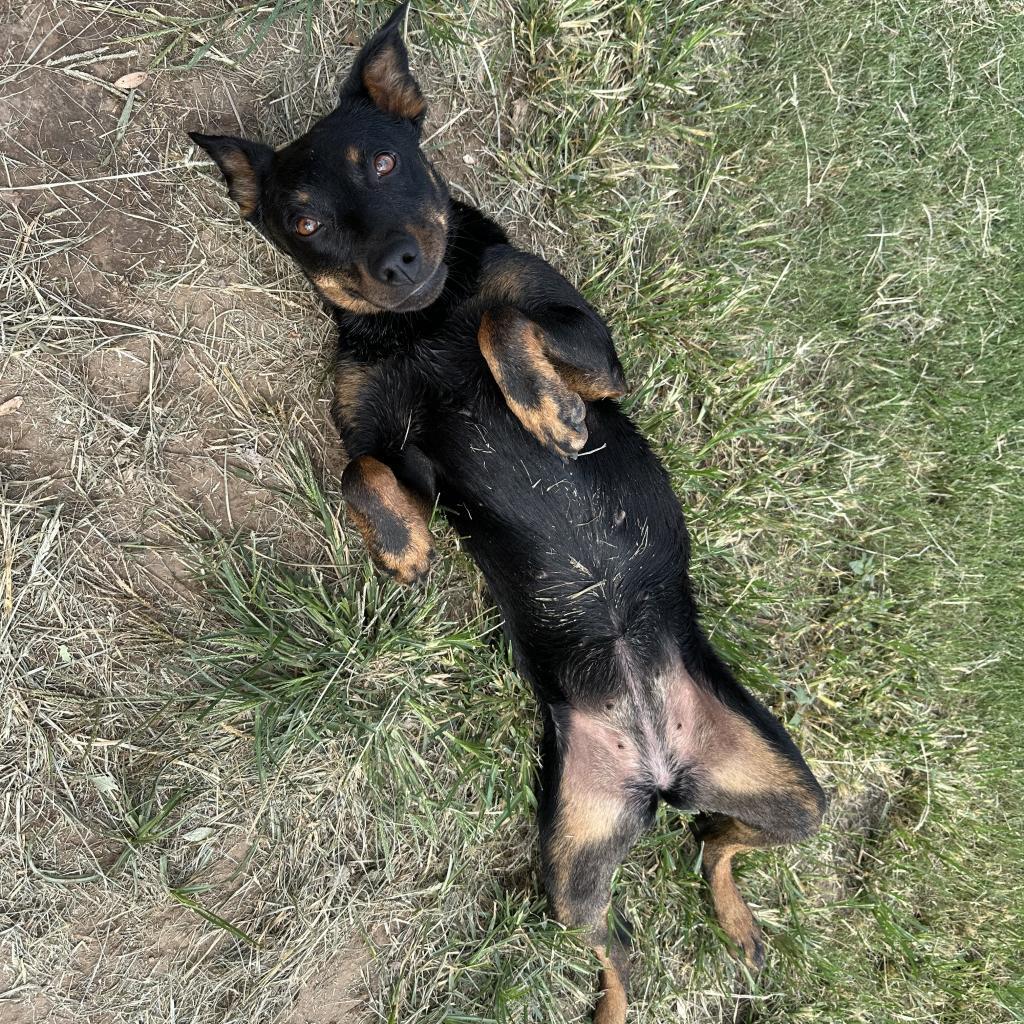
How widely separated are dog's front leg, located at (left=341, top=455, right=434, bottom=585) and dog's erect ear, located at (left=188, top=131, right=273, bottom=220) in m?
1.24

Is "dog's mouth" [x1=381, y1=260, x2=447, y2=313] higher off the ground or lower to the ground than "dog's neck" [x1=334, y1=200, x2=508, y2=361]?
higher

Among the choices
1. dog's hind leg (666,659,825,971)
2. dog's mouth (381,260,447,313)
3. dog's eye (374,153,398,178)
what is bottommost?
dog's hind leg (666,659,825,971)

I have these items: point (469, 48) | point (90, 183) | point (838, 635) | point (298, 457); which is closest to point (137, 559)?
point (298, 457)

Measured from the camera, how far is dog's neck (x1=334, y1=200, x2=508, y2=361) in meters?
3.47

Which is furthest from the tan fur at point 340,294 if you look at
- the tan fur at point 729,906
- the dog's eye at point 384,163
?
the tan fur at point 729,906

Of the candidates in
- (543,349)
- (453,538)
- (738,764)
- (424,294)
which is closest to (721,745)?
(738,764)

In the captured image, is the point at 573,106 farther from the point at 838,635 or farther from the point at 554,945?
the point at 554,945

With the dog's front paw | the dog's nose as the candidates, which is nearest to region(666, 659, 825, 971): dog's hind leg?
the dog's front paw

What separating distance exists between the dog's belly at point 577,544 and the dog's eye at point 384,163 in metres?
Answer: 1.03

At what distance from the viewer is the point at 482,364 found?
11.2 feet

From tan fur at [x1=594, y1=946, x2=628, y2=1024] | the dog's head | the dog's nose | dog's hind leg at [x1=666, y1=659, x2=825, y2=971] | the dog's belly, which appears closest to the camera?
the dog's nose

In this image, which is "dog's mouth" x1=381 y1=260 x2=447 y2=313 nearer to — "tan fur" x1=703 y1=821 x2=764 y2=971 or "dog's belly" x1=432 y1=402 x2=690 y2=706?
"dog's belly" x1=432 y1=402 x2=690 y2=706

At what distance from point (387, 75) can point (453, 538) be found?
2072mm

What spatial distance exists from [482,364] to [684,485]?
53.4 inches
